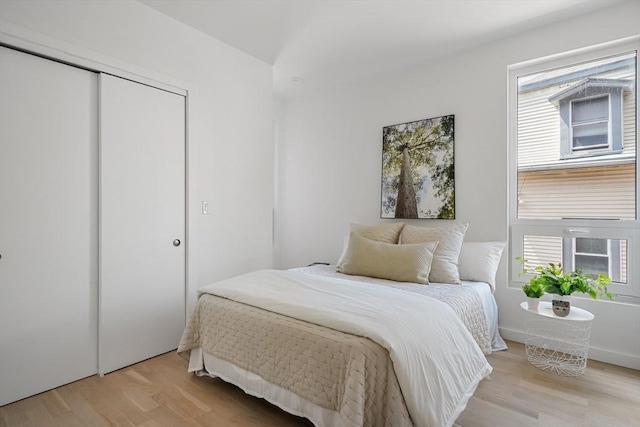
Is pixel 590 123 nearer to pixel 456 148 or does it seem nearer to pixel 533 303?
pixel 456 148

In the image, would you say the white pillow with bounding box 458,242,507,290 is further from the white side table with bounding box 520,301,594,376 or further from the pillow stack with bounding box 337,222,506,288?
the white side table with bounding box 520,301,594,376

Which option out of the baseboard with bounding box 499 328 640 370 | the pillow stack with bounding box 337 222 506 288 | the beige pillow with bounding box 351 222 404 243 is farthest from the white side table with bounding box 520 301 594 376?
the beige pillow with bounding box 351 222 404 243

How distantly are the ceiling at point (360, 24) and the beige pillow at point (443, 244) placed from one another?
1648mm

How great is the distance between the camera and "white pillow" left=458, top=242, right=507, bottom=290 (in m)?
2.72

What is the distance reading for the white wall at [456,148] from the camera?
2.50 meters

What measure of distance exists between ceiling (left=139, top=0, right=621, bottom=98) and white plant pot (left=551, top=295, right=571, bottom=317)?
2104 millimetres

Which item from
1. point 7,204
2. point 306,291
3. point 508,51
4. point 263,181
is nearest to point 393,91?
point 508,51

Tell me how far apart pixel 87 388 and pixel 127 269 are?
0.77m

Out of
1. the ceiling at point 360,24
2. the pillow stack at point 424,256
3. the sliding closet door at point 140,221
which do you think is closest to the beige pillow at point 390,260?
the pillow stack at point 424,256

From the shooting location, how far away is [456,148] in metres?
3.15

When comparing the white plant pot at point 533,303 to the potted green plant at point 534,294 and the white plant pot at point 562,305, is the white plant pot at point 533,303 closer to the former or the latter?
the potted green plant at point 534,294

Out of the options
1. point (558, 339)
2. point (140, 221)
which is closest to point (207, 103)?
point (140, 221)

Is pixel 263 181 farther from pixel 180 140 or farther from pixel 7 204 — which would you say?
pixel 7 204

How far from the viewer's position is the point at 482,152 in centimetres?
301
